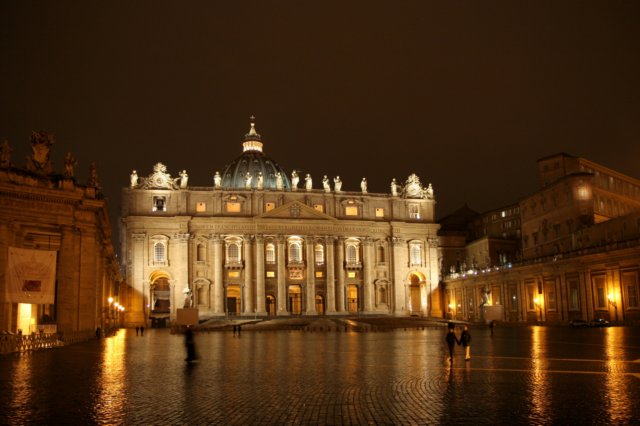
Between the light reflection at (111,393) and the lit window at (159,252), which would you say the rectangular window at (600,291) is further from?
the lit window at (159,252)

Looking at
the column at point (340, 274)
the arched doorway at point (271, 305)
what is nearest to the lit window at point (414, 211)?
the column at point (340, 274)

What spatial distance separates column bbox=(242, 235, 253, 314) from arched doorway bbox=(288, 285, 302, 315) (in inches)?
234

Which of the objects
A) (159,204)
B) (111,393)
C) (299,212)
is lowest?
(111,393)

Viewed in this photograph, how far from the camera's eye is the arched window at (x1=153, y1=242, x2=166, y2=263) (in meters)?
82.8

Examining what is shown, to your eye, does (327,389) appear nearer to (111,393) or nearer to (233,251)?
(111,393)

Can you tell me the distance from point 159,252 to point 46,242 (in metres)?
50.1

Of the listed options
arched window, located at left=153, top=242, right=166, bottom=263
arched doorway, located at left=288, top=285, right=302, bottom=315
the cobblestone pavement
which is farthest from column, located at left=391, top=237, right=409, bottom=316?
the cobblestone pavement

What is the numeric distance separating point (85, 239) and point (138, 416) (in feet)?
76.4

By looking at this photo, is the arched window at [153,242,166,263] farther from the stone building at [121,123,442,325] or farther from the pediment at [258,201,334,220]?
the pediment at [258,201,334,220]

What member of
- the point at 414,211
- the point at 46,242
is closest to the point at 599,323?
the point at 46,242

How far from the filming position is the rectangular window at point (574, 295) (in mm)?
54562

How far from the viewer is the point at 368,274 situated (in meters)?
89.3

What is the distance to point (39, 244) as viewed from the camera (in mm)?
33844

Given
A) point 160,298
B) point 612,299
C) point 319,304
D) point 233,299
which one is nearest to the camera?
point 612,299
